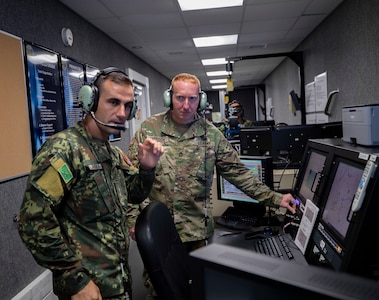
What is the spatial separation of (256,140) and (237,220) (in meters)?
0.87

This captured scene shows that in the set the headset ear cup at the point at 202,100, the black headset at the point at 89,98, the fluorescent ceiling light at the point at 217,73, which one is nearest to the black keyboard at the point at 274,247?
the headset ear cup at the point at 202,100

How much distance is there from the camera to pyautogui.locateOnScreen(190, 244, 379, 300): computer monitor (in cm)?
36

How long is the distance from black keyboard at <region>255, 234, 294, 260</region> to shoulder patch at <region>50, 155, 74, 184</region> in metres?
0.81

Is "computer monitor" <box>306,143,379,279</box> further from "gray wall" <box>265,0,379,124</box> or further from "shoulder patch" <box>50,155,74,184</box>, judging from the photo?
"gray wall" <box>265,0,379,124</box>

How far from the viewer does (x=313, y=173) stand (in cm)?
135

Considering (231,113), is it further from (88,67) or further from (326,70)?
(88,67)

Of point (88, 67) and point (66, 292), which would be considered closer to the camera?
point (66, 292)

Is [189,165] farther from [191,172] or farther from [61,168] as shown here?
[61,168]

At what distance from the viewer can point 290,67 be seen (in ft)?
21.0

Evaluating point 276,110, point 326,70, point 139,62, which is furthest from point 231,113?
point 276,110

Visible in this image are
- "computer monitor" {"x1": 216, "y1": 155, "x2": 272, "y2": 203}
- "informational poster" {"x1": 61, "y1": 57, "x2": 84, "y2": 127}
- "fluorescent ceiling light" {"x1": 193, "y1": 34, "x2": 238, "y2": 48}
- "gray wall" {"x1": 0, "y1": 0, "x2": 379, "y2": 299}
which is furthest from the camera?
"fluorescent ceiling light" {"x1": 193, "y1": 34, "x2": 238, "y2": 48}

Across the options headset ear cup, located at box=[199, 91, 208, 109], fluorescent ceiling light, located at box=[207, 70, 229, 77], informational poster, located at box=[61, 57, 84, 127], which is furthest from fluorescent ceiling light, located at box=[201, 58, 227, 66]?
headset ear cup, located at box=[199, 91, 208, 109]

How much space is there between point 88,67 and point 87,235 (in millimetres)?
2516

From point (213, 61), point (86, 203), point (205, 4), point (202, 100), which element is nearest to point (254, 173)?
point (202, 100)
